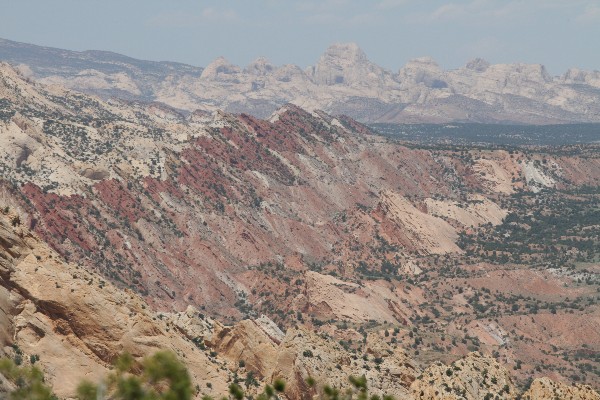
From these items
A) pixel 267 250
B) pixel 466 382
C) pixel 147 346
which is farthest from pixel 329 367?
pixel 267 250

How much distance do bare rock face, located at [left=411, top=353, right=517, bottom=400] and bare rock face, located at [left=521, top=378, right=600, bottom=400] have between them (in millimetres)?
1676

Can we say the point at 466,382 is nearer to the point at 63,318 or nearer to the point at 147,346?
the point at 147,346

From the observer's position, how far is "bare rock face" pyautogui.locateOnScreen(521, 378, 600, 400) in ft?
188

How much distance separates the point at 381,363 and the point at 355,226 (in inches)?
4274

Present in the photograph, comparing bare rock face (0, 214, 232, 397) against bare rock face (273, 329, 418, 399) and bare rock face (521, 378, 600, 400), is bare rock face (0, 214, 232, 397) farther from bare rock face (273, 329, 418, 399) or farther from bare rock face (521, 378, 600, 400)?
bare rock face (521, 378, 600, 400)

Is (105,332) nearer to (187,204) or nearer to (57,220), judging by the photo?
(57,220)

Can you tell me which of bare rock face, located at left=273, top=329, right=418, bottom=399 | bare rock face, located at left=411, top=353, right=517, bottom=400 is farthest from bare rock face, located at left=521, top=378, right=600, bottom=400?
bare rock face, located at left=273, top=329, right=418, bottom=399

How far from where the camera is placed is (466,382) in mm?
58281

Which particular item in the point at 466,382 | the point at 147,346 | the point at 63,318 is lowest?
the point at 466,382

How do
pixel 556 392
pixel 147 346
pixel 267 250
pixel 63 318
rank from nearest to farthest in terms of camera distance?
pixel 63 318 → pixel 147 346 → pixel 556 392 → pixel 267 250

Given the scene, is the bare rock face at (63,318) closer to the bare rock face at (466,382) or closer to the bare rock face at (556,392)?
the bare rock face at (466,382)

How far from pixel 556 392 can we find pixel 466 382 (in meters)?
7.12

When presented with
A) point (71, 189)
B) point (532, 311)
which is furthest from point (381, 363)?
point (71, 189)

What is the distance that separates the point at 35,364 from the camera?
148 feet
